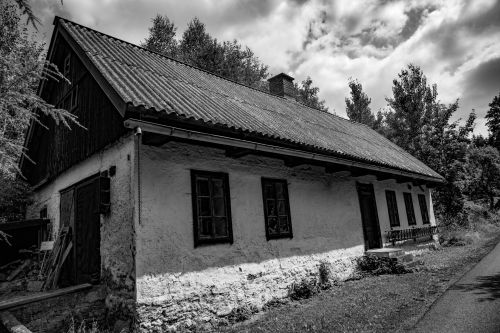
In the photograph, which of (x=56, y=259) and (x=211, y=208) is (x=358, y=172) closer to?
(x=211, y=208)

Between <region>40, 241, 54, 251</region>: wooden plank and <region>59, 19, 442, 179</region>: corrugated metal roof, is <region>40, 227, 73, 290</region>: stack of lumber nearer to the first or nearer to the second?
<region>40, 241, 54, 251</region>: wooden plank

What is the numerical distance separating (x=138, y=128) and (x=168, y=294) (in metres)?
2.61

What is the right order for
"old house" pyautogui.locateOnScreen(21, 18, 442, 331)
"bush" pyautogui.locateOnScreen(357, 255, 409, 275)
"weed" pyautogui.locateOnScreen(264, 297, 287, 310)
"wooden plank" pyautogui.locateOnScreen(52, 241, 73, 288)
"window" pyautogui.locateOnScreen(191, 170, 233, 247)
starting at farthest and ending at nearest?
1. "bush" pyautogui.locateOnScreen(357, 255, 409, 275)
2. "wooden plank" pyautogui.locateOnScreen(52, 241, 73, 288)
3. "weed" pyautogui.locateOnScreen(264, 297, 287, 310)
4. "window" pyautogui.locateOnScreen(191, 170, 233, 247)
5. "old house" pyautogui.locateOnScreen(21, 18, 442, 331)

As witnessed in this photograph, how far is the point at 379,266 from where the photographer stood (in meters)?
9.32

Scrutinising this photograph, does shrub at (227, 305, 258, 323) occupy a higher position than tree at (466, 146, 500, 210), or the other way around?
tree at (466, 146, 500, 210)

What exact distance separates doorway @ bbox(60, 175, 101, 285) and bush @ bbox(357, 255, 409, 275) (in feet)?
22.6

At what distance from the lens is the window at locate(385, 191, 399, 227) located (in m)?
12.1

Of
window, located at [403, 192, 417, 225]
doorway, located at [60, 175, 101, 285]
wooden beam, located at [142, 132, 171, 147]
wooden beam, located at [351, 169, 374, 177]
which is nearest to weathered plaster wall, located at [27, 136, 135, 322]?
wooden beam, located at [142, 132, 171, 147]

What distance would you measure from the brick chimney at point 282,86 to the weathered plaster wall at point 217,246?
25.1 feet

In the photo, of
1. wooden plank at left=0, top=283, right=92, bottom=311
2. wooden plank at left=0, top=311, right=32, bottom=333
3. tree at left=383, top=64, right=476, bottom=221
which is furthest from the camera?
tree at left=383, top=64, right=476, bottom=221

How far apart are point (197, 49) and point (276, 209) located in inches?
810

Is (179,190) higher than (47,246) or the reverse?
higher

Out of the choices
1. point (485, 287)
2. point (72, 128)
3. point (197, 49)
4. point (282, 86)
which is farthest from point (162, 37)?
point (485, 287)

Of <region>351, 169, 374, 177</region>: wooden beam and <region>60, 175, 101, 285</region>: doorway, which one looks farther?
<region>351, 169, 374, 177</region>: wooden beam
